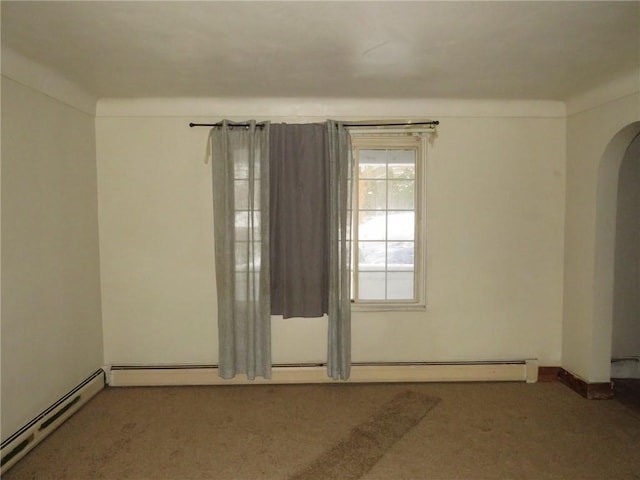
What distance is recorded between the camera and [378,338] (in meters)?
3.13

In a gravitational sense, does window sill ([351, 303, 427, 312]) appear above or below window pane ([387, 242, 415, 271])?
below

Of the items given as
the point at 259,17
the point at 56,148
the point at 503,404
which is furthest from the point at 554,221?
the point at 56,148

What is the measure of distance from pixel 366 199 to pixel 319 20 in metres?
1.61

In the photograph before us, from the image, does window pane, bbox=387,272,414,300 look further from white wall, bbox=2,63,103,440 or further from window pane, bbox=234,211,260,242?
white wall, bbox=2,63,103,440

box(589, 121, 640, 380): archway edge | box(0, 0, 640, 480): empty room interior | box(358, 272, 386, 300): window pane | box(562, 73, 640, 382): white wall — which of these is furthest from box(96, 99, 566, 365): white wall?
box(589, 121, 640, 380): archway edge

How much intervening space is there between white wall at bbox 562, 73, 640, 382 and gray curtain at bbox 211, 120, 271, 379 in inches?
96.1

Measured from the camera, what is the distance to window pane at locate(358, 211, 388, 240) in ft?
10.4

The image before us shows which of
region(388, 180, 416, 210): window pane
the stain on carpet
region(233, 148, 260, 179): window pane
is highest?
region(233, 148, 260, 179): window pane

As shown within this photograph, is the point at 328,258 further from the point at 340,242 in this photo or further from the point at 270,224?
the point at 270,224

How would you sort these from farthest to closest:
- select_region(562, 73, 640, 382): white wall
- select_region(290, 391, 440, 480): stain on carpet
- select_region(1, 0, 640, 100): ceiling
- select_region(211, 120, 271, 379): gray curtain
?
select_region(211, 120, 271, 379): gray curtain
select_region(562, 73, 640, 382): white wall
select_region(290, 391, 440, 480): stain on carpet
select_region(1, 0, 640, 100): ceiling

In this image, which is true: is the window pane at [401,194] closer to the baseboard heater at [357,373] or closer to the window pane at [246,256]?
the window pane at [246,256]

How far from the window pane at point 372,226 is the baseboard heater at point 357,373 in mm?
1070

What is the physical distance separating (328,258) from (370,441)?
129 centimetres

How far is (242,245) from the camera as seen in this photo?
9.53 ft
